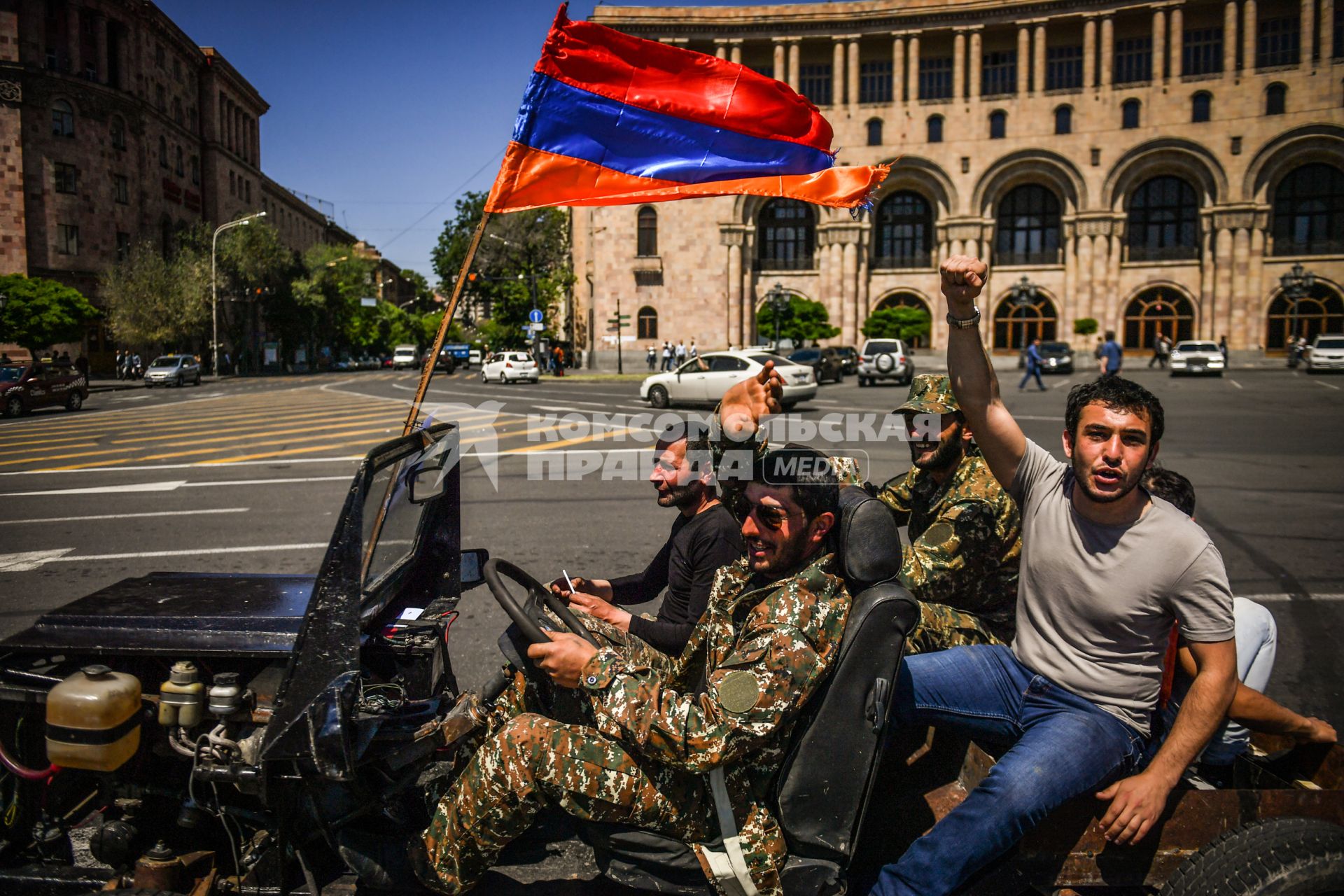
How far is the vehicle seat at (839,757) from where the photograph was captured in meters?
2.36

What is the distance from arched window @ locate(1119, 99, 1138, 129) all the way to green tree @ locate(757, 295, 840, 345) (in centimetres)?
2295

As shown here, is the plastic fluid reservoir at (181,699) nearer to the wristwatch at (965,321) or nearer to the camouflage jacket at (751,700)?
the camouflage jacket at (751,700)

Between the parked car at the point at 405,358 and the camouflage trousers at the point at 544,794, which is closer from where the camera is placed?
the camouflage trousers at the point at 544,794

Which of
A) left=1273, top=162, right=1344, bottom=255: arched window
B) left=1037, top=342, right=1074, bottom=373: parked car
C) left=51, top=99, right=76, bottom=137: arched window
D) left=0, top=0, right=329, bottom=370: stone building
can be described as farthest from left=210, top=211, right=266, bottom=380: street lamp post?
left=1273, top=162, right=1344, bottom=255: arched window

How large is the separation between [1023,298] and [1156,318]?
7.89 meters

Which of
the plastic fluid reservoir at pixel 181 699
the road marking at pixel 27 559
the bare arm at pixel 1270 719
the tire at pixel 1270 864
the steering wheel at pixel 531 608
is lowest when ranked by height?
the road marking at pixel 27 559

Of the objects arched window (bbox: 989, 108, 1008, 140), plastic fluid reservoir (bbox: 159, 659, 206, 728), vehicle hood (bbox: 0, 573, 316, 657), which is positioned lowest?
plastic fluid reservoir (bbox: 159, 659, 206, 728)

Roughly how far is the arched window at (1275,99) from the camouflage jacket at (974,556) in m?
60.5

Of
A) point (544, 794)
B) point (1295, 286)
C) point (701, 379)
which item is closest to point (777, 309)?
point (701, 379)

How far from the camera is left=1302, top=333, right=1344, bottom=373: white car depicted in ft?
125

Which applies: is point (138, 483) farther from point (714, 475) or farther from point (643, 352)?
point (643, 352)

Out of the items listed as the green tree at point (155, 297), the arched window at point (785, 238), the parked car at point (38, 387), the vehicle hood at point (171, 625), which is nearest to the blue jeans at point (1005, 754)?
the vehicle hood at point (171, 625)

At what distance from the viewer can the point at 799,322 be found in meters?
46.0

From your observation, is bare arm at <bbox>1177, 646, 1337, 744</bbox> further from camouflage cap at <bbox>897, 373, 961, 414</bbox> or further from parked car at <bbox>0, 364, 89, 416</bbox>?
parked car at <bbox>0, 364, 89, 416</bbox>
